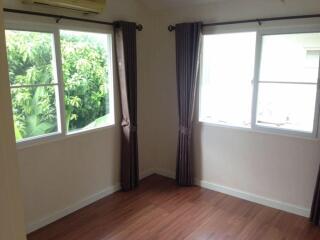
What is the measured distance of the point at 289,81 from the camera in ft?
9.46

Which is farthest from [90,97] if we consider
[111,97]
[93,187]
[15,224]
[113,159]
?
[15,224]

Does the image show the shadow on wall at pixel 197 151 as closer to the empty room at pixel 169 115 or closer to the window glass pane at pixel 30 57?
the empty room at pixel 169 115

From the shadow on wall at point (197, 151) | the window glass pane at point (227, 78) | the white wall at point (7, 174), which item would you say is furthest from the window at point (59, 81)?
the white wall at point (7, 174)

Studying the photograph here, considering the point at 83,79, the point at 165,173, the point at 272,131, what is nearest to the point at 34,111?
the point at 83,79

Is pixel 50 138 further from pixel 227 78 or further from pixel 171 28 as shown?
pixel 227 78

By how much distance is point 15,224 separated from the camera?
2.18 ft

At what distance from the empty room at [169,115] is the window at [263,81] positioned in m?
0.01

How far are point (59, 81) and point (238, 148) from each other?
211cm

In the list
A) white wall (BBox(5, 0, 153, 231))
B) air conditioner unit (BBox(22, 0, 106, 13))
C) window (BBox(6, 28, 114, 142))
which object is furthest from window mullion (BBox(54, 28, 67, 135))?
air conditioner unit (BBox(22, 0, 106, 13))

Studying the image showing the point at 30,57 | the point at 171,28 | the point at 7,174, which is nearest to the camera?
the point at 7,174

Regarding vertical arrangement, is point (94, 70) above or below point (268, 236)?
above

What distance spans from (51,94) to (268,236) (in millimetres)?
2495

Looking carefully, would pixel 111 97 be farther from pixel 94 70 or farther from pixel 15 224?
pixel 15 224

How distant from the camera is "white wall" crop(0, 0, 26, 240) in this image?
0.60 m
